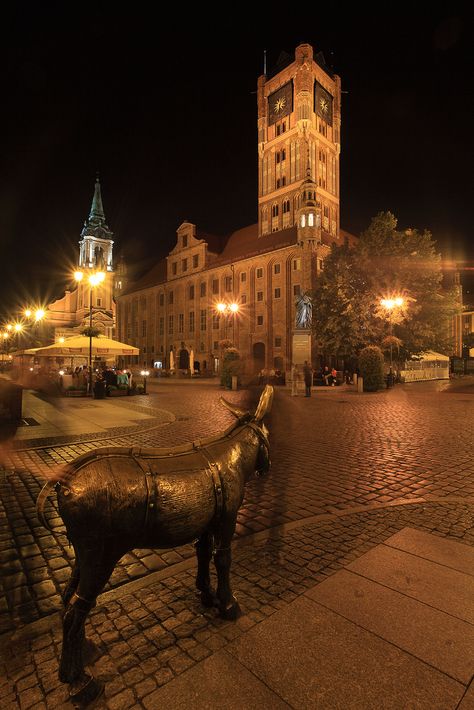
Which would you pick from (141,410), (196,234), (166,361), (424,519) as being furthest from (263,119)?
(424,519)

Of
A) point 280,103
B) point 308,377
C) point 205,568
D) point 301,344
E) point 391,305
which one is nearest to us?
point 205,568

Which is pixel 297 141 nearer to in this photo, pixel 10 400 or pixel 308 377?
pixel 308 377

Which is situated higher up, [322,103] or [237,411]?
[322,103]

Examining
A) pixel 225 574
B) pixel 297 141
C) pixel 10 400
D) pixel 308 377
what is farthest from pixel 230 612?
pixel 297 141

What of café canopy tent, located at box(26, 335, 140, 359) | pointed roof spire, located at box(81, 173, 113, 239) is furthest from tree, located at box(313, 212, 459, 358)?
pointed roof spire, located at box(81, 173, 113, 239)

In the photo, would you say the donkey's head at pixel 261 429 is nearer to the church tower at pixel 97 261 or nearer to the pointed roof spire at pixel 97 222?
the church tower at pixel 97 261

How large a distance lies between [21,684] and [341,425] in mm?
10337

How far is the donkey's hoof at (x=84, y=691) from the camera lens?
6.51ft

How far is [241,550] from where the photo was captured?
377 cm

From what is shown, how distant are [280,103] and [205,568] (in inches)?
2668

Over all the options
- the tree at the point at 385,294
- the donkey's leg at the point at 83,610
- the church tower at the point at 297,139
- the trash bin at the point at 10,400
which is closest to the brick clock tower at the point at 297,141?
the church tower at the point at 297,139

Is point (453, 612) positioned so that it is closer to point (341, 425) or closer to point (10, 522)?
point (10, 522)

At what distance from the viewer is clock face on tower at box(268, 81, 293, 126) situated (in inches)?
2196

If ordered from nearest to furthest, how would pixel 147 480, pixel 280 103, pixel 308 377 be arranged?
pixel 147 480 < pixel 308 377 < pixel 280 103
